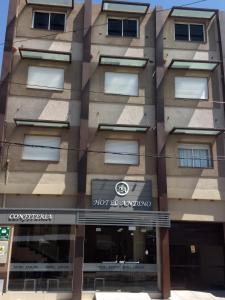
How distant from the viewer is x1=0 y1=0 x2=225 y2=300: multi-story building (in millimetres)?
16688

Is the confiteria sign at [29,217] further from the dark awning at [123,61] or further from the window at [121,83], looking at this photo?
the dark awning at [123,61]


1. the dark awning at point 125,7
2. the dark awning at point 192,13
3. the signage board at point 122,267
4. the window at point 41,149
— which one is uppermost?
Result: the dark awning at point 125,7

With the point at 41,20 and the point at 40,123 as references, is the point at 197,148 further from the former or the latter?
the point at 41,20

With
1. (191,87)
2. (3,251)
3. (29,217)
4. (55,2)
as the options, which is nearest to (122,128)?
(191,87)

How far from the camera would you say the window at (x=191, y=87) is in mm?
19562

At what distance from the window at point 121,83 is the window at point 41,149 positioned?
3.68 m

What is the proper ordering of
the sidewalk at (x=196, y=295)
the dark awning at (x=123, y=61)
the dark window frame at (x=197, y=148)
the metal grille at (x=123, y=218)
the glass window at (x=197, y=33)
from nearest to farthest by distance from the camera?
the sidewalk at (x=196, y=295) < the metal grille at (x=123, y=218) < the dark window frame at (x=197, y=148) < the dark awning at (x=123, y=61) < the glass window at (x=197, y=33)

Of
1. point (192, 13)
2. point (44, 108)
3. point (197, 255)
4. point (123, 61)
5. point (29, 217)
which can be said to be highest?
point (192, 13)

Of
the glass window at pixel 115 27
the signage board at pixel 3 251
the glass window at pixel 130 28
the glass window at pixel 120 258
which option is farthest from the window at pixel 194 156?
the signage board at pixel 3 251

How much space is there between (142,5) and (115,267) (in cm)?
1317

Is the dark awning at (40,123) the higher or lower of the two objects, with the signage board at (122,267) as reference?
higher

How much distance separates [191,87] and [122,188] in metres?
6.45

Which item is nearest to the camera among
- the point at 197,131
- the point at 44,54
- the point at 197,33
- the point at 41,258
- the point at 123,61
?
the point at 41,258

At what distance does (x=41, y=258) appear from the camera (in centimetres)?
1666
